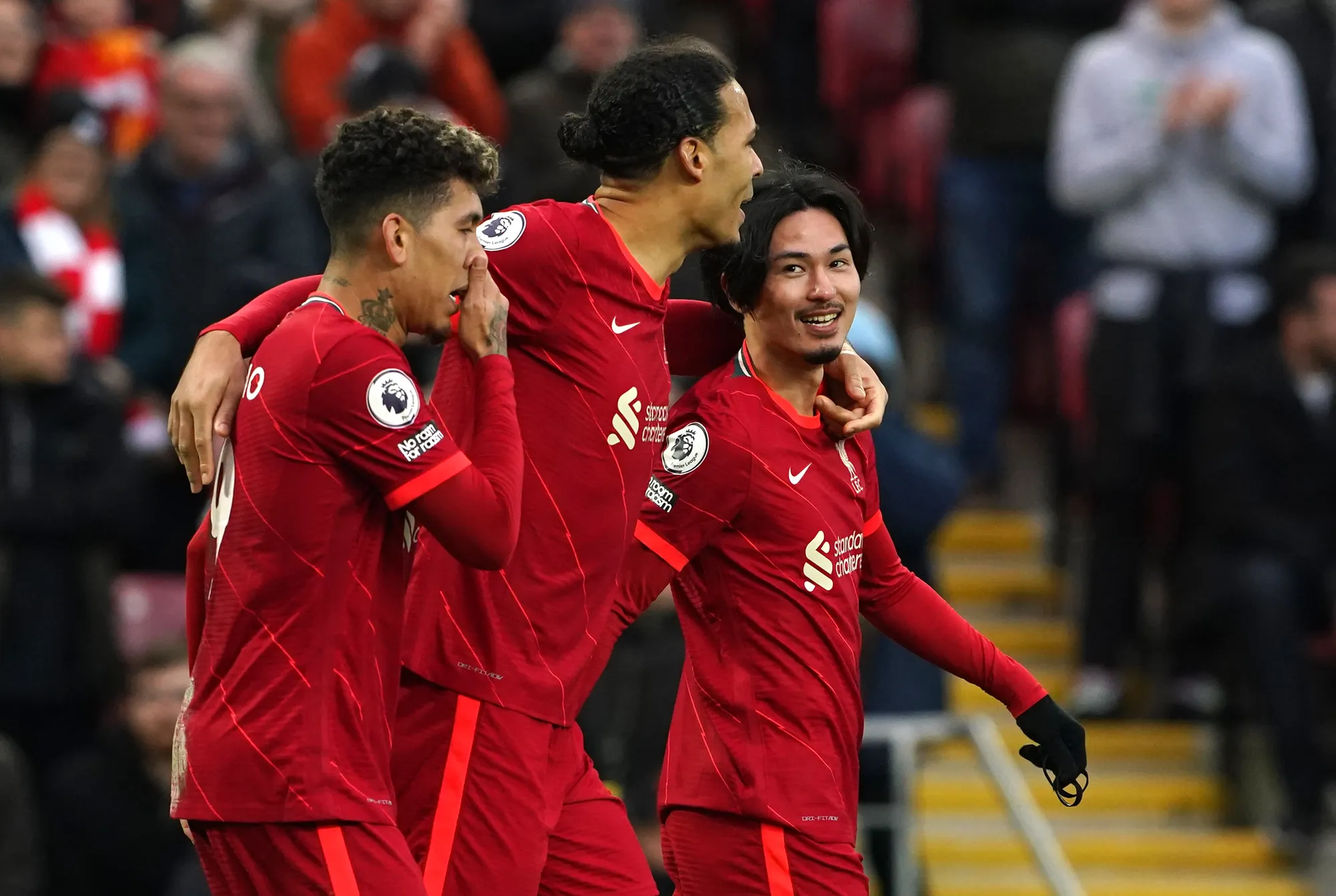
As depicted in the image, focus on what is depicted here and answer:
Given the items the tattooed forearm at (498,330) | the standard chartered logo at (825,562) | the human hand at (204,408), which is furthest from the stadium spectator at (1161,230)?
the human hand at (204,408)

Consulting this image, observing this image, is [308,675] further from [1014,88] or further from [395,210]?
[1014,88]

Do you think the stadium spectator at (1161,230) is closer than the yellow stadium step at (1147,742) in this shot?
Yes

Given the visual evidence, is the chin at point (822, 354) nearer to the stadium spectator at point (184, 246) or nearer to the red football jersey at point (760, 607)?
the red football jersey at point (760, 607)

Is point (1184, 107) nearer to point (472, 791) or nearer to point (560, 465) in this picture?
point (560, 465)

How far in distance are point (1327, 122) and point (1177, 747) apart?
2493 mm

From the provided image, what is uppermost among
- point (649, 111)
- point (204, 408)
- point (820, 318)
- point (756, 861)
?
point (649, 111)

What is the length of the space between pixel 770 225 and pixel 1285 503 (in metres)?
4.40

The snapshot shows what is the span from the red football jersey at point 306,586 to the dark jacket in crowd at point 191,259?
14.8 feet

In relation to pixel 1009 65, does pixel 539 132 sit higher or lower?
Result: lower

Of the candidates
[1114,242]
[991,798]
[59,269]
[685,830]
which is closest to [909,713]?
[991,798]

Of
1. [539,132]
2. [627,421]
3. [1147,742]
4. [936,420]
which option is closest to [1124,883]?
[1147,742]

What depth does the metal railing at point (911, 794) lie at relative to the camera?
6.70m

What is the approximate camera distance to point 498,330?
3.89 meters

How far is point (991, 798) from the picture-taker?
28.6 ft
